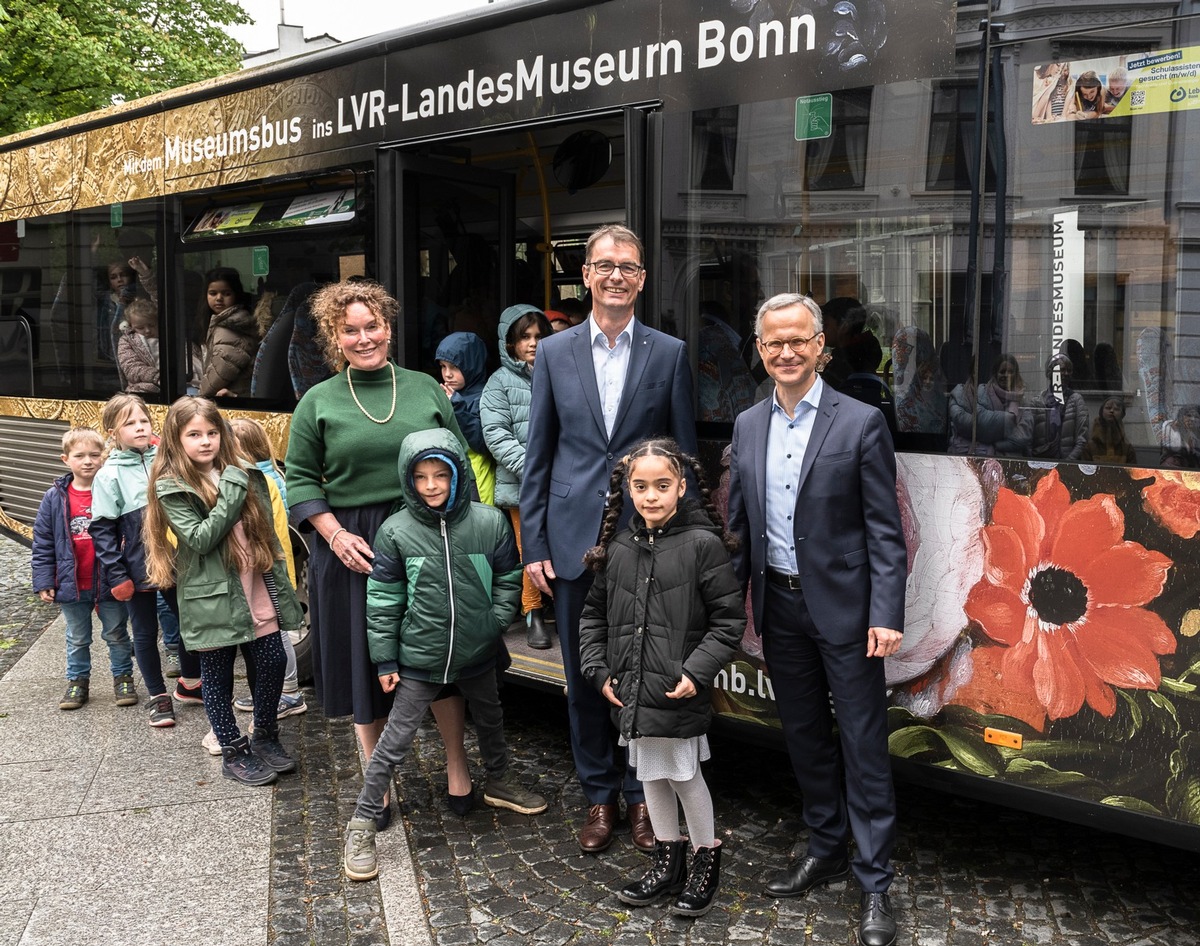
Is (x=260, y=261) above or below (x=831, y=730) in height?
above

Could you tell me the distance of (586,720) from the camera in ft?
13.5

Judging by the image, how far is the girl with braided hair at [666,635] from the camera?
3.50 meters

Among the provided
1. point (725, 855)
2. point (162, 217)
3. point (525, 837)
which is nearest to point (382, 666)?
point (525, 837)

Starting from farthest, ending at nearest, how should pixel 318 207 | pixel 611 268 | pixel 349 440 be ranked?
1. pixel 318 207
2. pixel 349 440
3. pixel 611 268

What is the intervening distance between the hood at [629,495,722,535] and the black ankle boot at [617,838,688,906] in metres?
1.02

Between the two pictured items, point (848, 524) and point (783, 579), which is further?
point (783, 579)

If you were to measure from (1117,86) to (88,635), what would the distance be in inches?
209

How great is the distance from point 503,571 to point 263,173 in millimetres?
2818

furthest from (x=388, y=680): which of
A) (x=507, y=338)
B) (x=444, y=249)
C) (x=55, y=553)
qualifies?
(x=55, y=553)

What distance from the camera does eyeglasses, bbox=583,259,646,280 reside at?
12.6ft

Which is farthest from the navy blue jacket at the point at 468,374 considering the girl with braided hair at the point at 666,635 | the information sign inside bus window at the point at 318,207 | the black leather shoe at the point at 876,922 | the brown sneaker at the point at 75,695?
the black leather shoe at the point at 876,922

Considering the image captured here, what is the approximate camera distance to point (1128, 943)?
3.46m

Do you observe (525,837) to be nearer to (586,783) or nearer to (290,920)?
(586,783)

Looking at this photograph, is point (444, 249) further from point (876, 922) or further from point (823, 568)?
point (876, 922)
